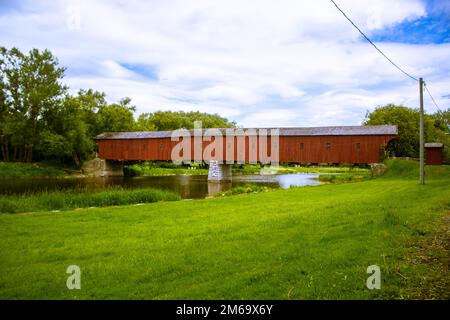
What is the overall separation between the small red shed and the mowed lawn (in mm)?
20356

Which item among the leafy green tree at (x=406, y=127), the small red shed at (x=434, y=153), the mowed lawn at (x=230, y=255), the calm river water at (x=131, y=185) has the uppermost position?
the leafy green tree at (x=406, y=127)

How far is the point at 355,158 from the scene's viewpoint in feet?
104

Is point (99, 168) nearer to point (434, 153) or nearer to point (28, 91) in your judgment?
point (28, 91)

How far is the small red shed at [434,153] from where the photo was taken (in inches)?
1075

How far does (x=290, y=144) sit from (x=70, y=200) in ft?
75.7

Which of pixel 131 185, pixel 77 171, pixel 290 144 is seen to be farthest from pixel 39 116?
pixel 290 144

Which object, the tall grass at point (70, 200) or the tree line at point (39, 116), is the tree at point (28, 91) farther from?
the tall grass at point (70, 200)

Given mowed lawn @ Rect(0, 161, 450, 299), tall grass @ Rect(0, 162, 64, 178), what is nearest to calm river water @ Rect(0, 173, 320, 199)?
→ tall grass @ Rect(0, 162, 64, 178)

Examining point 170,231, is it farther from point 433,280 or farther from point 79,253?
point 433,280

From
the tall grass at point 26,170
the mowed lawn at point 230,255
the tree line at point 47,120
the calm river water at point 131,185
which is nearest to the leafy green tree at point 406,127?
the tree line at point 47,120

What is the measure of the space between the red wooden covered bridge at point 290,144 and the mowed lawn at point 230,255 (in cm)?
2251

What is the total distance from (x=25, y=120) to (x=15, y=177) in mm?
8155

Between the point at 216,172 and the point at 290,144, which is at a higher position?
the point at 290,144

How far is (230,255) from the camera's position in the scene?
5.83 meters
